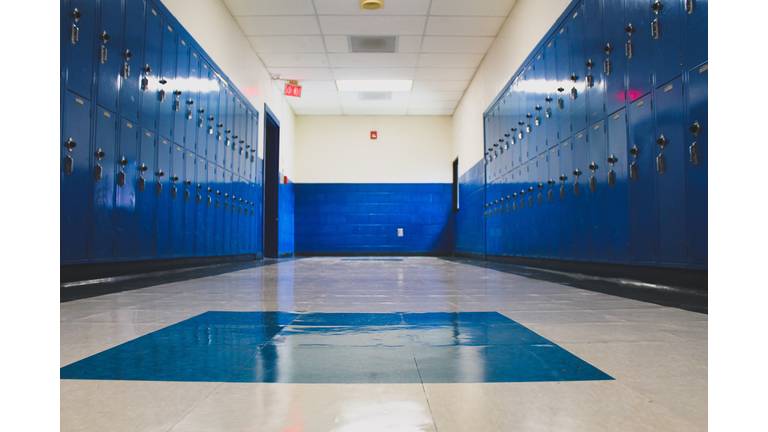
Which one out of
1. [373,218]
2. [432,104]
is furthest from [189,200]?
[432,104]

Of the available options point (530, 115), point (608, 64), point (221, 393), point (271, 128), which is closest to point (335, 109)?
point (271, 128)

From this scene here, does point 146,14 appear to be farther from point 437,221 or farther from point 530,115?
point 437,221

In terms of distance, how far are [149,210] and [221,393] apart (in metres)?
3.87

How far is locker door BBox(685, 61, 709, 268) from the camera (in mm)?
2592

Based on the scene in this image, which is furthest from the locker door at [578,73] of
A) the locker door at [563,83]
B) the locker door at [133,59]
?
the locker door at [133,59]

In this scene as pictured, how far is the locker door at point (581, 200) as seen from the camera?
167 inches

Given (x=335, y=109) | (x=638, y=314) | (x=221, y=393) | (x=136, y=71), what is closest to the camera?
(x=221, y=393)

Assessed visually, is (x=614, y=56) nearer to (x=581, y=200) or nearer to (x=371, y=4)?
(x=581, y=200)

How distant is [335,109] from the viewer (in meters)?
11.2

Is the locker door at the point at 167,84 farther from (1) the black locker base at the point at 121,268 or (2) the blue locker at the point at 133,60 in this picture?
(1) the black locker base at the point at 121,268

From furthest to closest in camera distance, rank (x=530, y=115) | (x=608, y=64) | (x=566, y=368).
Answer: (x=530, y=115) → (x=608, y=64) → (x=566, y=368)

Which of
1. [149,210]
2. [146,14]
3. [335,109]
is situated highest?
[335,109]

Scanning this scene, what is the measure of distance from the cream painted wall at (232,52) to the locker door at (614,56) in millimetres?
4194

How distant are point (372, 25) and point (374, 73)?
6.64ft
